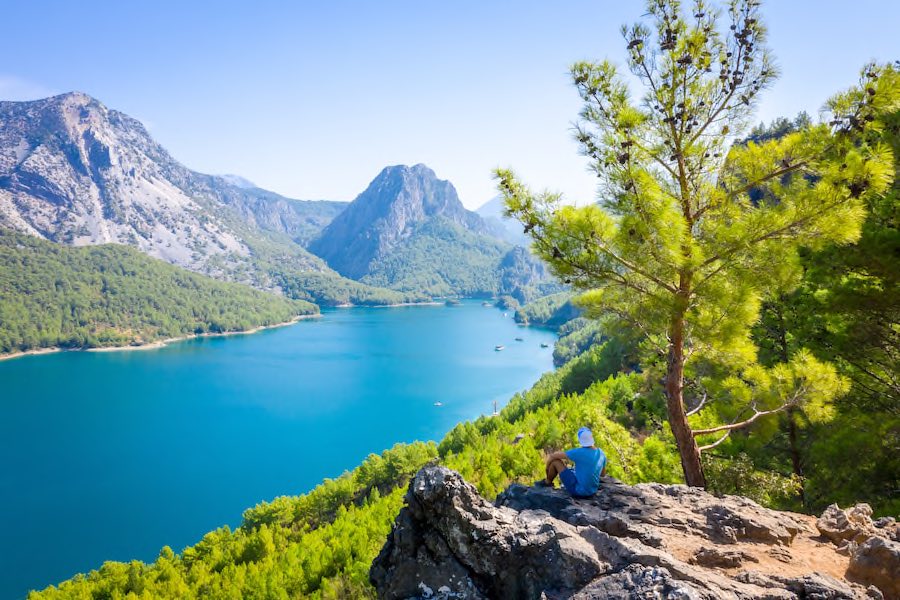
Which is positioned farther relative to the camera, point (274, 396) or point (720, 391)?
point (274, 396)

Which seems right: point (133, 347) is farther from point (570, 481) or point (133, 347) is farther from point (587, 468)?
point (587, 468)

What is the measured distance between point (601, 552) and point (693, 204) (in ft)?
17.0

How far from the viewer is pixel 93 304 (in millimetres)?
163375

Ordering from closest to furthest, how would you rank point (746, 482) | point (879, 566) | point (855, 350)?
point (879, 566), point (746, 482), point (855, 350)

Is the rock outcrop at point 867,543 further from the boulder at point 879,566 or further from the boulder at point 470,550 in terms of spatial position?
the boulder at point 470,550

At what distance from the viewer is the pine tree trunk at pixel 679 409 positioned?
746cm

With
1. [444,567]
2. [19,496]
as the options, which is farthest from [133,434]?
[444,567]

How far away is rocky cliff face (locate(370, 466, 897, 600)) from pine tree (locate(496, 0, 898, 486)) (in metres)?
2.18

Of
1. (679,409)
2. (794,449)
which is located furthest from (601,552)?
(794,449)

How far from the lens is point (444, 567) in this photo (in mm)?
4750

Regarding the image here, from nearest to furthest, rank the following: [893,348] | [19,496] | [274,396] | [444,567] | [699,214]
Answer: [444,567]
[699,214]
[893,348]
[19,496]
[274,396]

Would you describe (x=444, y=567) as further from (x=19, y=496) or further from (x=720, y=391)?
(x=19, y=496)

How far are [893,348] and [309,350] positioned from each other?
125 m

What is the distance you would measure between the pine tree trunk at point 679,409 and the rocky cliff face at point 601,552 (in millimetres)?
1590
